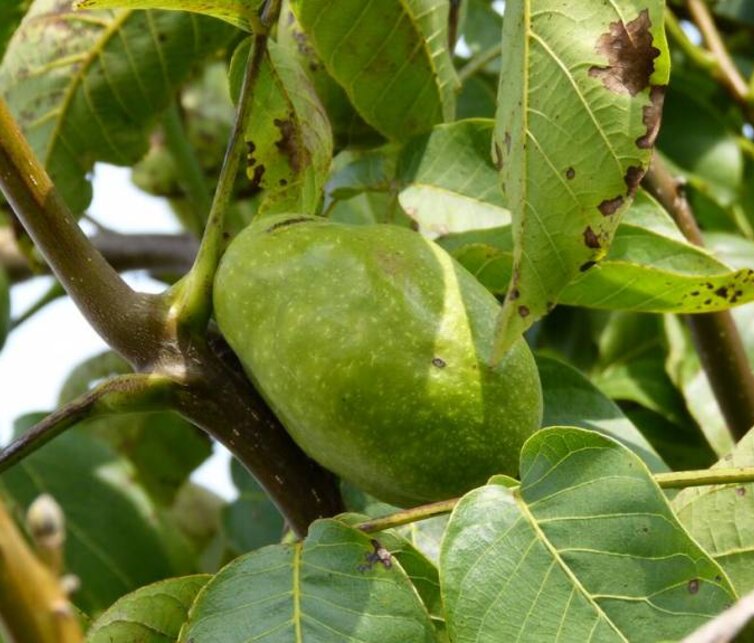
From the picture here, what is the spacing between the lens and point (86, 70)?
1.18m

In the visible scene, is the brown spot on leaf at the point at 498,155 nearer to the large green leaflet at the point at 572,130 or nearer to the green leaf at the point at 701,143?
the large green leaflet at the point at 572,130

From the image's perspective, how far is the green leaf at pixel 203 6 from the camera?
822 mm

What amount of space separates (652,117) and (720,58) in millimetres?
944

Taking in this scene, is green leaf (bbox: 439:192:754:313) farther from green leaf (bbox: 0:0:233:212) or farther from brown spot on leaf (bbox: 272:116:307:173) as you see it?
green leaf (bbox: 0:0:233:212)

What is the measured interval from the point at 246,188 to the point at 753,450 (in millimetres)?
883

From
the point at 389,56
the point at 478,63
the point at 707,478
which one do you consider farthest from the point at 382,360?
the point at 478,63

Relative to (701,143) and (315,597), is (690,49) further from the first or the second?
(315,597)

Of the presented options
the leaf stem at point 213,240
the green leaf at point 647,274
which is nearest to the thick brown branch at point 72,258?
the leaf stem at point 213,240

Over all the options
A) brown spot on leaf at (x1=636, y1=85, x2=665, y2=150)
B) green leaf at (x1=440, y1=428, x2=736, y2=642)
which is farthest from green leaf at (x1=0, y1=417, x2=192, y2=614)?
brown spot on leaf at (x1=636, y1=85, x2=665, y2=150)

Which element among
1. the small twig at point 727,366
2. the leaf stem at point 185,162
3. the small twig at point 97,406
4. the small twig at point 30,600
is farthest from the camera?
the leaf stem at point 185,162

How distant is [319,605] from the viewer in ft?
2.41

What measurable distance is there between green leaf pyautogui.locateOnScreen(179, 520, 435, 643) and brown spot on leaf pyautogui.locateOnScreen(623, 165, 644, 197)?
0.82 feet

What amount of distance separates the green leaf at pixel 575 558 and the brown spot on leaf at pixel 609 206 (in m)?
0.13

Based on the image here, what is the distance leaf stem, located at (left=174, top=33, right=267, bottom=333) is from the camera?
0.86 meters
